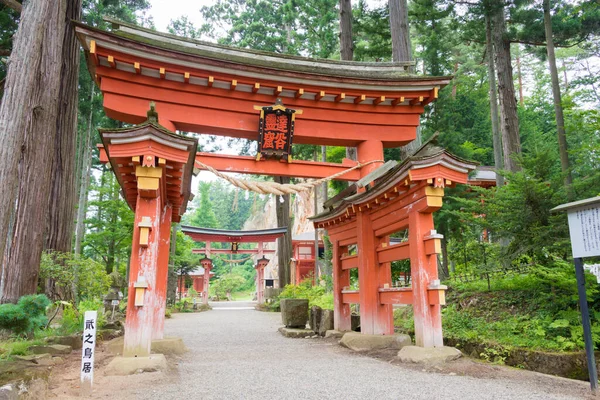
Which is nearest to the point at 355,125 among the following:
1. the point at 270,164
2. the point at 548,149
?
the point at 270,164

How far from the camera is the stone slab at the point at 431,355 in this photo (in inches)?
207

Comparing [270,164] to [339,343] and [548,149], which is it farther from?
[548,149]

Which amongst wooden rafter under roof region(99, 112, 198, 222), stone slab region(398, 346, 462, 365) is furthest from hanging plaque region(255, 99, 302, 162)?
stone slab region(398, 346, 462, 365)

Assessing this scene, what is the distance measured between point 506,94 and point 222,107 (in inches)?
378

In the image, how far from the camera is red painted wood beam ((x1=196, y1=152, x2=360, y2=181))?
6.94 meters

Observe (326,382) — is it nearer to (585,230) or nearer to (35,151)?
(585,230)

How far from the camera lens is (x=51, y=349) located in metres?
6.02

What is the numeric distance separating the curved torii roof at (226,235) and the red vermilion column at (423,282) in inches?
685

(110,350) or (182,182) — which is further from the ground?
(182,182)

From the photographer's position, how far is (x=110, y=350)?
6.64 m

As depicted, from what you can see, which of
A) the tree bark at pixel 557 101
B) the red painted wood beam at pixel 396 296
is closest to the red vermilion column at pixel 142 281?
the red painted wood beam at pixel 396 296

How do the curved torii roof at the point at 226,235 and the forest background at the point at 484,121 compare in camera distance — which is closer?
the forest background at the point at 484,121

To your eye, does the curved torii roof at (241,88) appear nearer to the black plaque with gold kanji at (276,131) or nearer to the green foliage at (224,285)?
the black plaque with gold kanji at (276,131)

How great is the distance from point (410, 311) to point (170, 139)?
7.06 m
